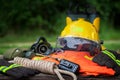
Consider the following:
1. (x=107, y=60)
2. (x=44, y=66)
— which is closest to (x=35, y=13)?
(x=107, y=60)

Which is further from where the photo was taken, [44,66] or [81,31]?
[81,31]

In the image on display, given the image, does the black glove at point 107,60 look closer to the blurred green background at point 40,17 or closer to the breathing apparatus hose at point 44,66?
the breathing apparatus hose at point 44,66

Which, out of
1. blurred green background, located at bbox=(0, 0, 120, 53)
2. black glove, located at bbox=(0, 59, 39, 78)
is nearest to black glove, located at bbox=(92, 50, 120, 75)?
black glove, located at bbox=(0, 59, 39, 78)

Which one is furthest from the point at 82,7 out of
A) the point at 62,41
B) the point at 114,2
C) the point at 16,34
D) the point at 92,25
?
the point at 114,2

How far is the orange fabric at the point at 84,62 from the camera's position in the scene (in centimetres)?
464

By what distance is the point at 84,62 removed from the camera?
489 cm

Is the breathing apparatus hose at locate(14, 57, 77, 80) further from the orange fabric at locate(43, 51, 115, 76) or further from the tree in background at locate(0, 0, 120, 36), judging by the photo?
the tree in background at locate(0, 0, 120, 36)

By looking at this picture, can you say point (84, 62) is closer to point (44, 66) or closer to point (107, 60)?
point (107, 60)

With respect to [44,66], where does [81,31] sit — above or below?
above

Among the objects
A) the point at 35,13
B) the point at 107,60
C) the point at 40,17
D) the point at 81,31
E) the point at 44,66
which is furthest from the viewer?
the point at 35,13

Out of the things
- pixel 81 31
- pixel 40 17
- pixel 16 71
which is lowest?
pixel 16 71

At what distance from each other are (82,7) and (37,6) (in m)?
9.82

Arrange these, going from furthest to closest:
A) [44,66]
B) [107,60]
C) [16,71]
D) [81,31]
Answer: [81,31], [107,60], [44,66], [16,71]

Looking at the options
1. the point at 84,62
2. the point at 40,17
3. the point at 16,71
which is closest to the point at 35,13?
the point at 40,17
